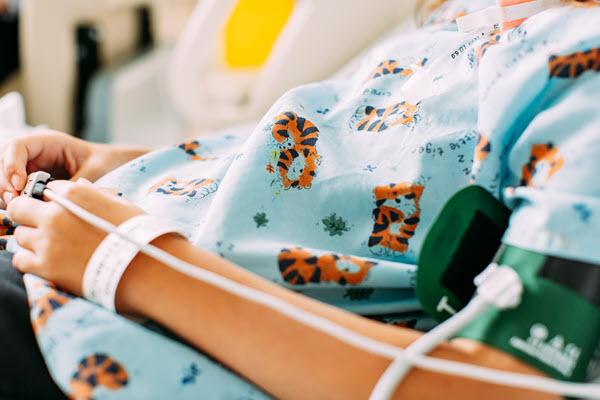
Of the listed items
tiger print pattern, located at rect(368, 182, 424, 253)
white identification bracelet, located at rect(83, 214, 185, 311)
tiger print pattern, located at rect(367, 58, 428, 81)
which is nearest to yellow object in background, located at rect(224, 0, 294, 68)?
tiger print pattern, located at rect(367, 58, 428, 81)

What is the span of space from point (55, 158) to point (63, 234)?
312 mm

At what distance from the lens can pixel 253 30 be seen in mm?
1657

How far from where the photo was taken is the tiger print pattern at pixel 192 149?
2.81 ft

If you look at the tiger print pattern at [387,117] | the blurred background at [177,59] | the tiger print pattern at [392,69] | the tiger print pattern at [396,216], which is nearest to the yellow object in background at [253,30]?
the blurred background at [177,59]

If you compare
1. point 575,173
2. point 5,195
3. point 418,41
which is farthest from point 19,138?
point 575,173

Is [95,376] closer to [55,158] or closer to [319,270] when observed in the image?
[319,270]

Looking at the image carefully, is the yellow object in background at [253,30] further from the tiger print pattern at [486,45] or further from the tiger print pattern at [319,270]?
the tiger print pattern at [319,270]

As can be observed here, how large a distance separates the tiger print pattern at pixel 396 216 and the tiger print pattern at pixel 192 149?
1.01 ft

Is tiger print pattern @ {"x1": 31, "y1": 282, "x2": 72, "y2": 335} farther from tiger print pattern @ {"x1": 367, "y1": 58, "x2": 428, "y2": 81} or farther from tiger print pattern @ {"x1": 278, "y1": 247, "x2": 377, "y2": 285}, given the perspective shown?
tiger print pattern @ {"x1": 367, "y1": 58, "x2": 428, "y2": 81}

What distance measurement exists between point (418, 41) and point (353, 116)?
0.61 ft

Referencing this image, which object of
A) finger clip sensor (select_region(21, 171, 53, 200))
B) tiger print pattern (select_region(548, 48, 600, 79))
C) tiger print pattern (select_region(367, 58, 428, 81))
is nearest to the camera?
tiger print pattern (select_region(548, 48, 600, 79))

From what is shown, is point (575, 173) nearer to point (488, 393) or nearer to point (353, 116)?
point (488, 393)

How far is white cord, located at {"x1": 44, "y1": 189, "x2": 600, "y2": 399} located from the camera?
440mm

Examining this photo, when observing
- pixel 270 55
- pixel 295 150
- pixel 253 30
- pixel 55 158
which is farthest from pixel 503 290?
pixel 253 30
